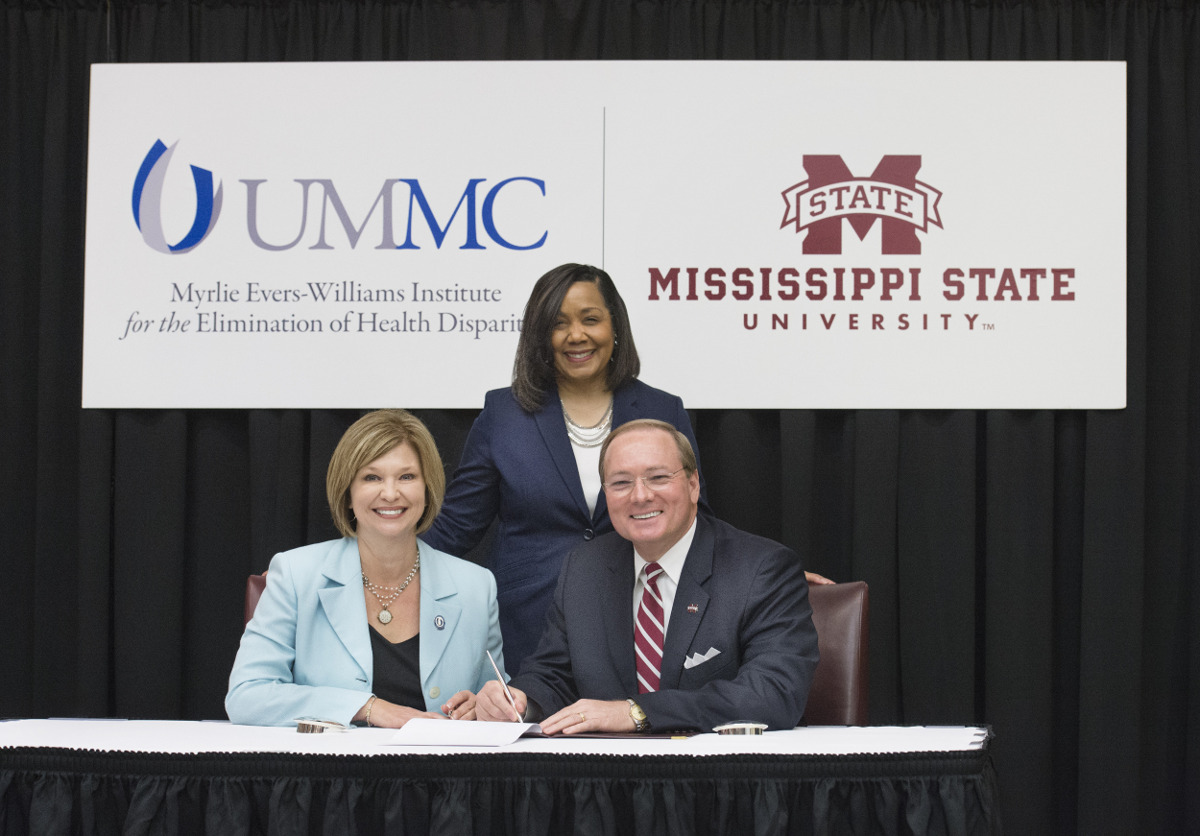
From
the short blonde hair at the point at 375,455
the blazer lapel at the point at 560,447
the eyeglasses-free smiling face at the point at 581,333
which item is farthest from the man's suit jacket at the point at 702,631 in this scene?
the eyeglasses-free smiling face at the point at 581,333

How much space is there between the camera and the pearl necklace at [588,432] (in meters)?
2.78

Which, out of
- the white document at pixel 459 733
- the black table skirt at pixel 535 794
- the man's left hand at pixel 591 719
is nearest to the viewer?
the black table skirt at pixel 535 794

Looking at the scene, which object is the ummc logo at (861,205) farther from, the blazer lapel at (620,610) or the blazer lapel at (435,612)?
the blazer lapel at (435,612)

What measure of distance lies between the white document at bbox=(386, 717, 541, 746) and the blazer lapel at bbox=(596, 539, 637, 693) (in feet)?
1.12

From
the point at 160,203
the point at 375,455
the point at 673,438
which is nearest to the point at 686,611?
the point at 673,438

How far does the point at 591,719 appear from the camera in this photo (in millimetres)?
1851

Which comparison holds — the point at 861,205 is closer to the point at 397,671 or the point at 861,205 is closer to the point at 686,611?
the point at 686,611

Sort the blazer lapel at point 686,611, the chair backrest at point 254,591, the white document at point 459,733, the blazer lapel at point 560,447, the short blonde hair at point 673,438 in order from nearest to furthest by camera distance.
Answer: the white document at point 459,733 → the blazer lapel at point 686,611 → the short blonde hair at point 673,438 → the chair backrest at point 254,591 → the blazer lapel at point 560,447

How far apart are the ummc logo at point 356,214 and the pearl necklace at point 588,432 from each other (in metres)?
0.81

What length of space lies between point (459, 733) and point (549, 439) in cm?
112

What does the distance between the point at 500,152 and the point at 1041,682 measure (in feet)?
7.48

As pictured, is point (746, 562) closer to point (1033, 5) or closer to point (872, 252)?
point (872, 252)

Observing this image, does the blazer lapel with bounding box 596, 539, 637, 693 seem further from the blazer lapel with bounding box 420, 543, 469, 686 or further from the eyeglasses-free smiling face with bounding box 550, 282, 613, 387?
the eyeglasses-free smiling face with bounding box 550, 282, 613, 387

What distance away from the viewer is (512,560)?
2.85 metres
